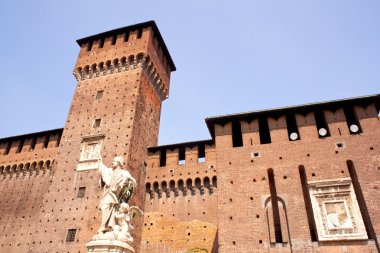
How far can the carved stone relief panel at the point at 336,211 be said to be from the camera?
11883 millimetres

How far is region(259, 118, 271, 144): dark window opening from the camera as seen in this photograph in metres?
15.9

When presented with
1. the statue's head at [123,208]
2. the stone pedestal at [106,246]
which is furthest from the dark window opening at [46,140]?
the stone pedestal at [106,246]

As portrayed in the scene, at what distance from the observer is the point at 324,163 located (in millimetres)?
13641

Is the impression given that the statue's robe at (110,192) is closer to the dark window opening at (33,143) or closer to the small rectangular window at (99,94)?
the small rectangular window at (99,94)

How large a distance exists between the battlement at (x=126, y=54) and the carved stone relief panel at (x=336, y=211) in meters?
12.5

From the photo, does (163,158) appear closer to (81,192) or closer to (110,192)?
(81,192)

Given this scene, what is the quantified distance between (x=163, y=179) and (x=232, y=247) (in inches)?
250

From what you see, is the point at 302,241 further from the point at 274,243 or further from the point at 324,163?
the point at 324,163

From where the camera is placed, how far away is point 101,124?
18578mm

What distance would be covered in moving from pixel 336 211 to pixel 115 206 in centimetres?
919

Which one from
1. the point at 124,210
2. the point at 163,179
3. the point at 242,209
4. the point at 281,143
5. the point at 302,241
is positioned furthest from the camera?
the point at 163,179

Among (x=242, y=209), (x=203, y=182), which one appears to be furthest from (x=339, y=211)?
(x=203, y=182)

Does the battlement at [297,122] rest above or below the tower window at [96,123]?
below

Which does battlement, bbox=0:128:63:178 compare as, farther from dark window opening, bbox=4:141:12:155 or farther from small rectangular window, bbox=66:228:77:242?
small rectangular window, bbox=66:228:77:242
